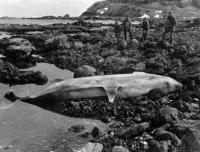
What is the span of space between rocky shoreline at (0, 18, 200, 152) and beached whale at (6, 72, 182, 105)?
0.33m

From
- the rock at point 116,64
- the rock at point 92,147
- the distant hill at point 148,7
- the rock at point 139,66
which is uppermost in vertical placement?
the rock at point 92,147

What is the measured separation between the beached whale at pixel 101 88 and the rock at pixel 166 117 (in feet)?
9.19

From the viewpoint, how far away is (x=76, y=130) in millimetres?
14438

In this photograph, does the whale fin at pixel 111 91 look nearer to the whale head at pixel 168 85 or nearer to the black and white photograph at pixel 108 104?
the black and white photograph at pixel 108 104

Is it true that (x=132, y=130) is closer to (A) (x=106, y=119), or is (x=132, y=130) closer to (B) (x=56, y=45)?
(A) (x=106, y=119)

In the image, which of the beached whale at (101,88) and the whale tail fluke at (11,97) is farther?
the whale tail fluke at (11,97)

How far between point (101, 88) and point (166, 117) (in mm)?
4088

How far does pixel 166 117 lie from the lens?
46.1 feet

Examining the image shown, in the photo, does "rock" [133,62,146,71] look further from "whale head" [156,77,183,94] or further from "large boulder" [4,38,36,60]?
"large boulder" [4,38,36,60]

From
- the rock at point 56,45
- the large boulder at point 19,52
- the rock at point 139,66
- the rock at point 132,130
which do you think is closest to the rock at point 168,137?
the rock at point 132,130

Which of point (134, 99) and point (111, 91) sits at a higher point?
point (111, 91)

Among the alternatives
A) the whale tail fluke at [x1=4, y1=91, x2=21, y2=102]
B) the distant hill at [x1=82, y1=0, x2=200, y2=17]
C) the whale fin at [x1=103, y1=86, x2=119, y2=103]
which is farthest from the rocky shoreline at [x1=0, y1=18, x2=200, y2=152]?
the distant hill at [x1=82, y1=0, x2=200, y2=17]

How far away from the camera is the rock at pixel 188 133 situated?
1171 centimetres

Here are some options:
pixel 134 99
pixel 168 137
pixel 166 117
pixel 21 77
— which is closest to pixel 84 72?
pixel 21 77
